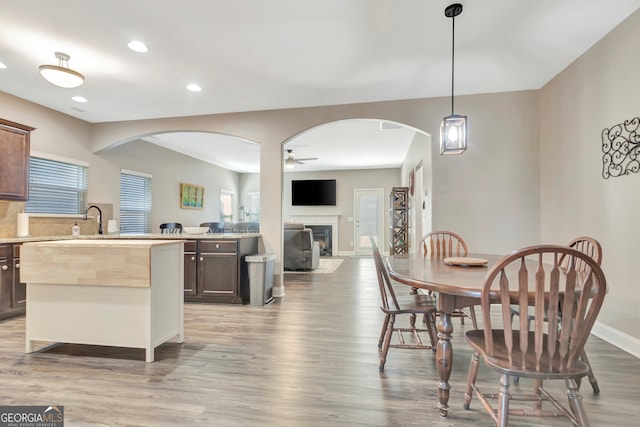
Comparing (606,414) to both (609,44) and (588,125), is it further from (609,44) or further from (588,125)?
(609,44)

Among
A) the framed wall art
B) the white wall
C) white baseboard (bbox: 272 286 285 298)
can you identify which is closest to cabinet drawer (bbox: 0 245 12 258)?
white baseboard (bbox: 272 286 285 298)

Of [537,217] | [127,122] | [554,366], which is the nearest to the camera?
[554,366]

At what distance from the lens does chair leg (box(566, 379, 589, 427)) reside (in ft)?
4.39

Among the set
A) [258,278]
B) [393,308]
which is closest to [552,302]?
[393,308]

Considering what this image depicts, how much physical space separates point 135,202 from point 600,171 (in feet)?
22.5

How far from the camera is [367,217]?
9812 millimetres

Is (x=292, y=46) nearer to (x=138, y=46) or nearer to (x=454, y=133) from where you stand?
(x=138, y=46)

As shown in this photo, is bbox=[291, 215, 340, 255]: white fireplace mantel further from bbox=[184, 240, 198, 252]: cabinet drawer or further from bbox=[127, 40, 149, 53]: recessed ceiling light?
bbox=[127, 40, 149, 53]: recessed ceiling light

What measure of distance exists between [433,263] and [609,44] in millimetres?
2532

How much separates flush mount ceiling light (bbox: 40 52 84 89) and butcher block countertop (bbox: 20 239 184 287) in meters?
1.56

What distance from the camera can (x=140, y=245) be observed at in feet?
7.70

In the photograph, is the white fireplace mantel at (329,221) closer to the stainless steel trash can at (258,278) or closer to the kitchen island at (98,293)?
the stainless steel trash can at (258,278)

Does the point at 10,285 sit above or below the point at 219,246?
below

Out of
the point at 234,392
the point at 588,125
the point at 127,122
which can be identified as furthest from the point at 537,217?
the point at 127,122
